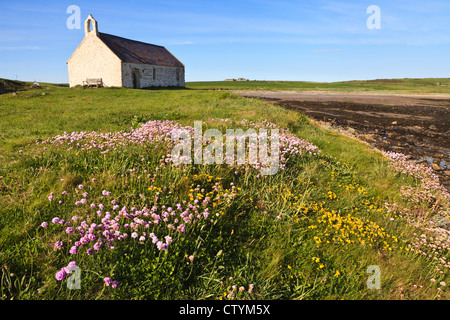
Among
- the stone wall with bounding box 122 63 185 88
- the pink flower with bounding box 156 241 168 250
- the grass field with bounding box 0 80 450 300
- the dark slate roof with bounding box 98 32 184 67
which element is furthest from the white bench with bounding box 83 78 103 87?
the pink flower with bounding box 156 241 168 250

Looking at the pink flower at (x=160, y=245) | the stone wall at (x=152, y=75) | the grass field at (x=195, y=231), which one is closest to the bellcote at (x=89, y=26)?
the stone wall at (x=152, y=75)

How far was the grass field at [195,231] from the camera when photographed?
10.0ft

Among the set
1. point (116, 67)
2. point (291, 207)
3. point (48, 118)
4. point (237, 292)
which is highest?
point (116, 67)

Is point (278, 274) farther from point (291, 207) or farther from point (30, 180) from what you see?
point (30, 180)

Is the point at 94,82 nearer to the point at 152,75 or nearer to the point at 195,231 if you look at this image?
the point at 152,75

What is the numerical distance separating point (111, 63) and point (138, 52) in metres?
7.90

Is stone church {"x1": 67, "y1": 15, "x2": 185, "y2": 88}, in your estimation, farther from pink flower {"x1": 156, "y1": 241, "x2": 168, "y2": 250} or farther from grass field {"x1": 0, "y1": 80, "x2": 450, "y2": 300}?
pink flower {"x1": 156, "y1": 241, "x2": 168, "y2": 250}

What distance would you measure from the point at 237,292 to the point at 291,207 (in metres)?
2.36

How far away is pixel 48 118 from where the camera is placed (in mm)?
12906

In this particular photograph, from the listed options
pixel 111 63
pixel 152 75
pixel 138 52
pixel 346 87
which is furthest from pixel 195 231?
pixel 346 87

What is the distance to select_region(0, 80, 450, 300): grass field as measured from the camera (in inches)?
120

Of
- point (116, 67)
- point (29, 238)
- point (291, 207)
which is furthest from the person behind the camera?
point (116, 67)

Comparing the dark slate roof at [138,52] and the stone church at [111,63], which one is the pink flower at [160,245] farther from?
the dark slate roof at [138,52]
